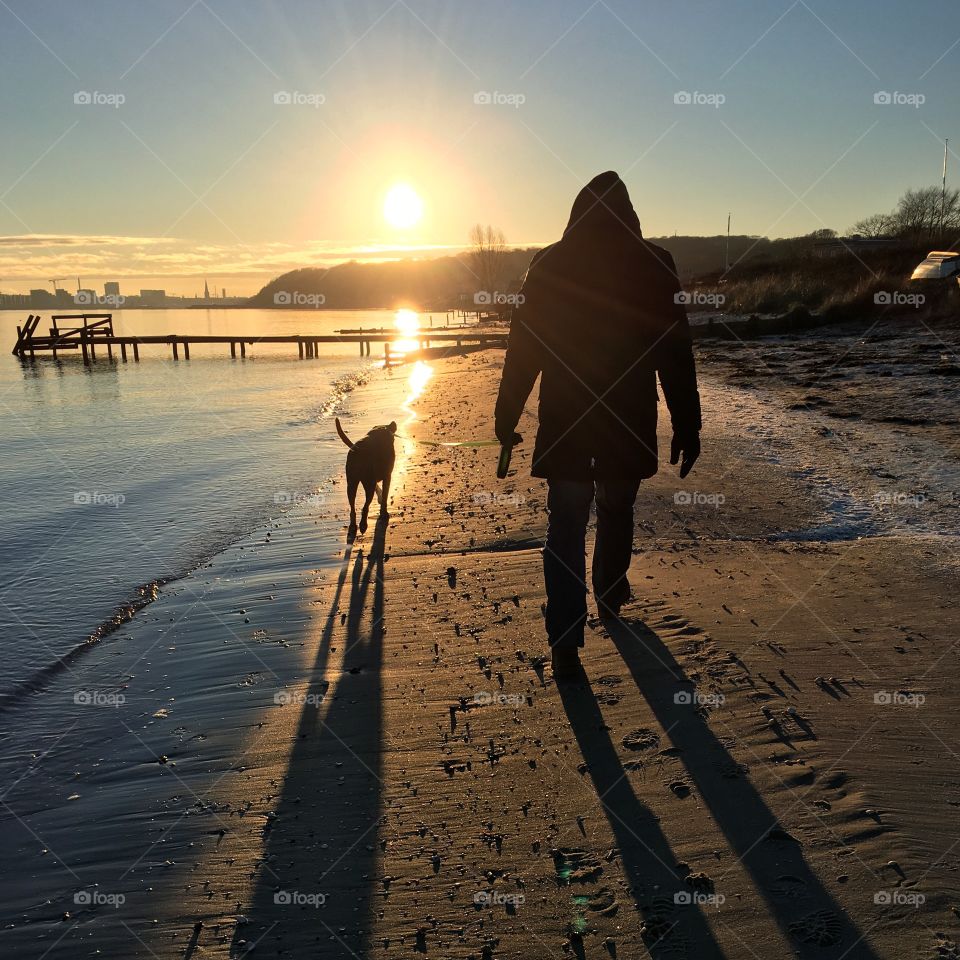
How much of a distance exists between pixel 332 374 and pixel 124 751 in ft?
120

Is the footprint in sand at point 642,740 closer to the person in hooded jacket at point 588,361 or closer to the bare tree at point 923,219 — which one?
the person in hooded jacket at point 588,361

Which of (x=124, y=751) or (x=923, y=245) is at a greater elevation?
(x=923, y=245)

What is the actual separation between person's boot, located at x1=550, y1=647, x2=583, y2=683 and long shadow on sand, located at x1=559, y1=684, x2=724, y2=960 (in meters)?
0.41

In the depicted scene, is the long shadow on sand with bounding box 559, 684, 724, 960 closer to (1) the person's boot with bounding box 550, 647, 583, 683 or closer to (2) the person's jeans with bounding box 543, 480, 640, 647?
(1) the person's boot with bounding box 550, 647, 583, 683

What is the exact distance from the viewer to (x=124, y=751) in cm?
349

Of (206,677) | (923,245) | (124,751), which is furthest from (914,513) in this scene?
(923,245)

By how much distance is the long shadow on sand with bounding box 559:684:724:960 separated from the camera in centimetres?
204

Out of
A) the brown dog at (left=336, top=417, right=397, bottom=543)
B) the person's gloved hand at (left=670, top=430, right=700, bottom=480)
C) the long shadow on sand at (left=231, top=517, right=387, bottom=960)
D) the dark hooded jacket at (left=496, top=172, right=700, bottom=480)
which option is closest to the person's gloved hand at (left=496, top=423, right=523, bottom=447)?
the dark hooded jacket at (left=496, top=172, right=700, bottom=480)

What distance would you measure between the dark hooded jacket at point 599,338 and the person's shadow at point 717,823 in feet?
3.84

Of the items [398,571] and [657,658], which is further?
[398,571]

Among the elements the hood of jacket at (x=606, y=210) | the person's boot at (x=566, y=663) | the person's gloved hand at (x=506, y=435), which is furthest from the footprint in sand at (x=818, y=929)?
the hood of jacket at (x=606, y=210)

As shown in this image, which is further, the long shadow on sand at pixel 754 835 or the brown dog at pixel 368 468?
the brown dog at pixel 368 468

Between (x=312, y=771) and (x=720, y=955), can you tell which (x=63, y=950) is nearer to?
(x=312, y=771)

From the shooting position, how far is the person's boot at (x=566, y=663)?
12.0 feet
